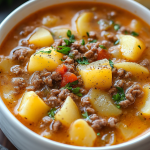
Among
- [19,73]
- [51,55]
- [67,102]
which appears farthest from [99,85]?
[19,73]

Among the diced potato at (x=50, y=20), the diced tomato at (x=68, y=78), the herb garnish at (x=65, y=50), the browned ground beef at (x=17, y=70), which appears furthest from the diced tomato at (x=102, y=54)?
the browned ground beef at (x=17, y=70)

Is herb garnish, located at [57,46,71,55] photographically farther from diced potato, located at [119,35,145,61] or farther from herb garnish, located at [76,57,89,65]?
diced potato, located at [119,35,145,61]

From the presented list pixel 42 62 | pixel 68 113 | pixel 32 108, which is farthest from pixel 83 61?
pixel 32 108

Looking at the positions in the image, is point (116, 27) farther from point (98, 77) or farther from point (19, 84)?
point (19, 84)

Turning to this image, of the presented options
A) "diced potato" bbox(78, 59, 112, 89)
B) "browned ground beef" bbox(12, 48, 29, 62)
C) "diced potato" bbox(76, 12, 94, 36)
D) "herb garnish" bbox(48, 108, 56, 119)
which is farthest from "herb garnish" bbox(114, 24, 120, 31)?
"herb garnish" bbox(48, 108, 56, 119)

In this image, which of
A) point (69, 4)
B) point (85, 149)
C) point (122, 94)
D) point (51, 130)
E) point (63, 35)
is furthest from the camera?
point (69, 4)

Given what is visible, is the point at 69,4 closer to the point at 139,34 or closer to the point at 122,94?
the point at 139,34

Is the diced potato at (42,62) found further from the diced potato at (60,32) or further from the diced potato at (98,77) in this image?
the diced potato at (60,32)
